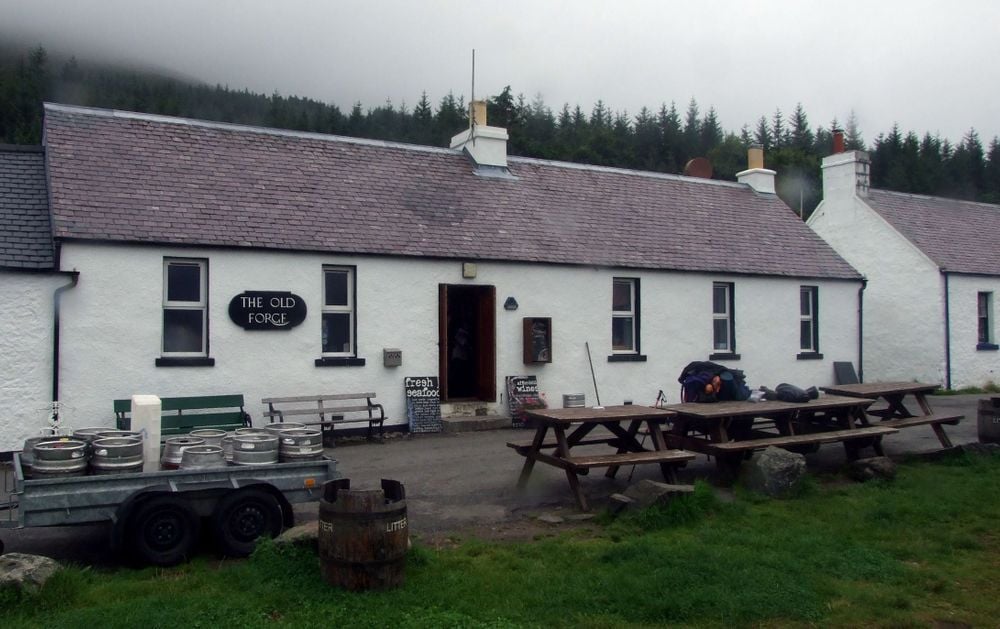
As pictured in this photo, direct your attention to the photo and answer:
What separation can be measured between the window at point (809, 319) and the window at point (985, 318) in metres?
6.31

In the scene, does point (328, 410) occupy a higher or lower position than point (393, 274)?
lower

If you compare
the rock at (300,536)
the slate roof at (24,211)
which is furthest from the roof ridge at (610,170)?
the rock at (300,536)

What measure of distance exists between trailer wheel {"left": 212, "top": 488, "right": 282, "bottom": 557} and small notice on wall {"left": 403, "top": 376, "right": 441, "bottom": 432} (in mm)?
6931

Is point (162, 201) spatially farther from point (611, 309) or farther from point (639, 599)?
point (639, 599)

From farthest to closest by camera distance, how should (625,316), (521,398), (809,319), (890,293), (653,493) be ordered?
(890,293)
(809,319)
(625,316)
(521,398)
(653,493)

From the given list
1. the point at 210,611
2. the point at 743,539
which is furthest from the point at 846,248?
the point at 210,611

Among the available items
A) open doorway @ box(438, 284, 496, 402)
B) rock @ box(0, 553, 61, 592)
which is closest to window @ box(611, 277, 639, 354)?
open doorway @ box(438, 284, 496, 402)

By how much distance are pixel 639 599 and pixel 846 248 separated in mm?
20485

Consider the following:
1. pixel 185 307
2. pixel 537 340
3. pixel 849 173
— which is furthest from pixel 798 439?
pixel 849 173

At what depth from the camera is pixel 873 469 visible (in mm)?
10047

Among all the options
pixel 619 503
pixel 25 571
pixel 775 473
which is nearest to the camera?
pixel 25 571

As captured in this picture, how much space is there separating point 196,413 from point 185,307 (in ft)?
5.31

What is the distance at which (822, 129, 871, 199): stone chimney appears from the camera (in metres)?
23.7

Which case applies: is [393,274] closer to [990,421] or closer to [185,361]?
[185,361]
